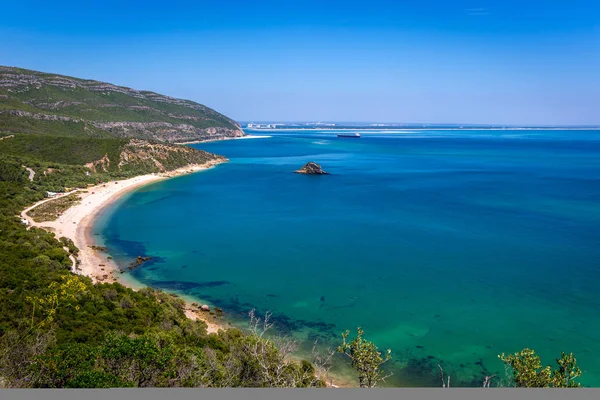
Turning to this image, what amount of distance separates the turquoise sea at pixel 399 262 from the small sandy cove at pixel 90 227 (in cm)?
203

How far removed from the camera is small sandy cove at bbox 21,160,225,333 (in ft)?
126

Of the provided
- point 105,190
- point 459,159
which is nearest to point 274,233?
point 105,190

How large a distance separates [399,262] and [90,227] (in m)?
43.6

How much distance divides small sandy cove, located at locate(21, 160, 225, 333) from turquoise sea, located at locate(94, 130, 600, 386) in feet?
6.65

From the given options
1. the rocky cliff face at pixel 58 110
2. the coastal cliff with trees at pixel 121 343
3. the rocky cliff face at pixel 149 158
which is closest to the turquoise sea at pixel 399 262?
the coastal cliff with trees at pixel 121 343

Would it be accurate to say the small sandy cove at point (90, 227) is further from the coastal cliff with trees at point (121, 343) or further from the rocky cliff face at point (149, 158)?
the rocky cliff face at point (149, 158)

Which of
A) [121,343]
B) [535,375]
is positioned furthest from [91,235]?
[535,375]

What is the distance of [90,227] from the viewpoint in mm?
57750

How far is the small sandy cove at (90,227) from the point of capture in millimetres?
38438

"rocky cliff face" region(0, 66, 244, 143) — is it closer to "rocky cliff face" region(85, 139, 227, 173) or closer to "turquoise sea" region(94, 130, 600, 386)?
"rocky cliff face" region(85, 139, 227, 173)

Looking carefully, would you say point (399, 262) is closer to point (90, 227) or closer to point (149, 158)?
point (90, 227)

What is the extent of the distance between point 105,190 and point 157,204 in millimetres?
14385

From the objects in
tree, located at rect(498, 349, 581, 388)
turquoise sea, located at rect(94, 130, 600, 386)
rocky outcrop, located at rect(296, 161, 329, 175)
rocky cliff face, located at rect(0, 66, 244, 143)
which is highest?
rocky cliff face, located at rect(0, 66, 244, 143)

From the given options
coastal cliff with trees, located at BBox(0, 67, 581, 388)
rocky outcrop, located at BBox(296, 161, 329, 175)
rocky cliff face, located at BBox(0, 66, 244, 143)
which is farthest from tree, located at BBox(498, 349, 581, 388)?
rocky cliff face, located at BBox(0, 66, 244, 143)
